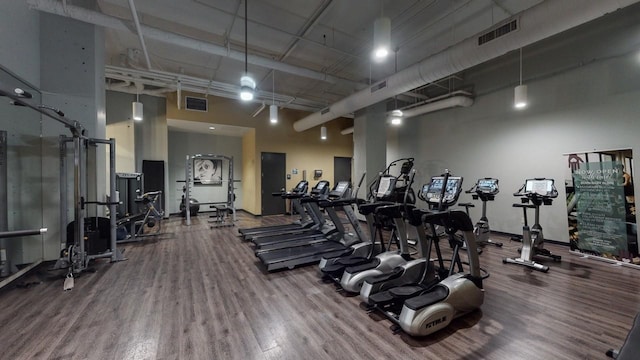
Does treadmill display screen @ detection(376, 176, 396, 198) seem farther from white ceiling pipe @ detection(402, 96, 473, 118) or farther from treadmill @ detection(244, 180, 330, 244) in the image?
white ceiling pipe @ detection(402, 96, 473, 118)

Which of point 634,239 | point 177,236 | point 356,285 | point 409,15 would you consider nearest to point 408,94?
point 409,15

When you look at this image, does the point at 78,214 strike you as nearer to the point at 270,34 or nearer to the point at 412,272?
A: the point at 270,34

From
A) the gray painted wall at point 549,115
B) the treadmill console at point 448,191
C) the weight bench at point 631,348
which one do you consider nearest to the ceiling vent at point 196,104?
the treadmill console at point 448,191

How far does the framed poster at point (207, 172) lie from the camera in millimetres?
9120

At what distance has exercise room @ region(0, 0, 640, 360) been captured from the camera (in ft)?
7.36

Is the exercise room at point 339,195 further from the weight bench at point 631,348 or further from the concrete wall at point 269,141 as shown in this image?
the concrete wall at point 269,141

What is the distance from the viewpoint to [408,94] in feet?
23.3

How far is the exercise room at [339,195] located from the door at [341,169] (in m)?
3.00

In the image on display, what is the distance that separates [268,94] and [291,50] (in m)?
1.99

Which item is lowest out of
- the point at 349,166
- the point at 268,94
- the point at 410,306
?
the point at 410,306

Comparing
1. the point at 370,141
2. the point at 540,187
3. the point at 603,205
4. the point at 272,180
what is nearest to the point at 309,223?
the point at 370,141

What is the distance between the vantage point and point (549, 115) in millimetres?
5129

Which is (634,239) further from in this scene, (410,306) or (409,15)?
(409,15)

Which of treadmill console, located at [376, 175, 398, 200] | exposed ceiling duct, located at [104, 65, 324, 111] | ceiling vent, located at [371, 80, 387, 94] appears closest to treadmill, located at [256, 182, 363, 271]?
treadmill console, located at [376, 175, 398, 200]
